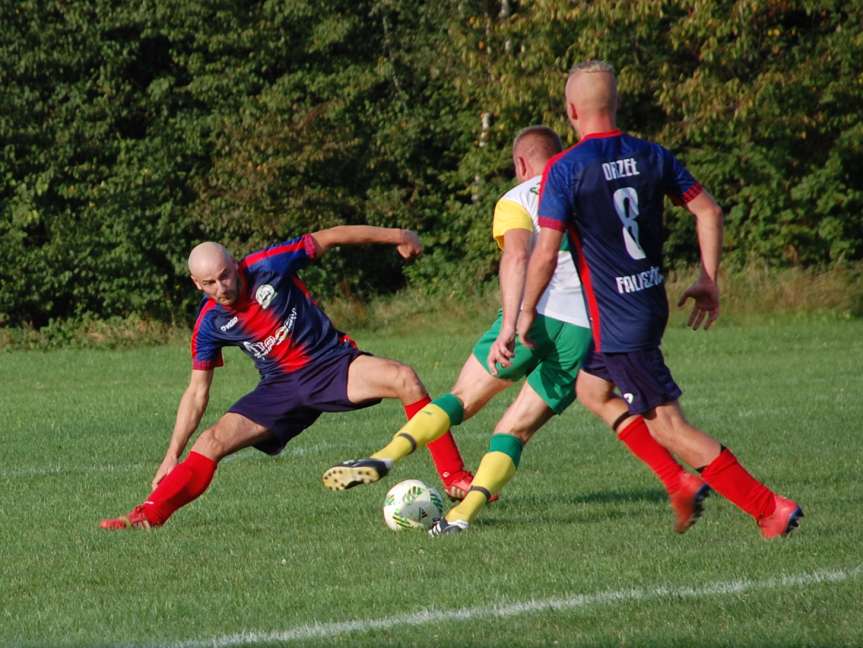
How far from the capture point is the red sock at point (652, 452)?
691 centimetres

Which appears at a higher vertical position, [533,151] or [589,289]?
[533,151]

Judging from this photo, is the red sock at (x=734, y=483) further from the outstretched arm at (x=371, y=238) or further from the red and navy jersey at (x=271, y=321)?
the red and navy jersey at (x=271, y=321)

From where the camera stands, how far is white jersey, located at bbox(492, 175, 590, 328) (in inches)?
293

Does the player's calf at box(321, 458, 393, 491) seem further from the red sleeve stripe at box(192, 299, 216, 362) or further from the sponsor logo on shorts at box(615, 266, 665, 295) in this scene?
the red sleeve stripe at box(192, 299, 216, 362)

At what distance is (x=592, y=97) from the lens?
654cm

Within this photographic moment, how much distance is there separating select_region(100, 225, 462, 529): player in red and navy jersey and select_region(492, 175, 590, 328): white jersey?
82 centimetres

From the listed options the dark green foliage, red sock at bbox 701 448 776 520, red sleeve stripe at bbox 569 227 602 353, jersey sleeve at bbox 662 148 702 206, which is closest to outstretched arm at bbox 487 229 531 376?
red sleeve stripe at bbox 569 227 602 353

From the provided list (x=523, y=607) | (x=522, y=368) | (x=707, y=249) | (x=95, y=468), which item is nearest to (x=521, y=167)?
(x=522, y=368)

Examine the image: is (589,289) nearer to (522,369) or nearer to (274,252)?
(522,369)

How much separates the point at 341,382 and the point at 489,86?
20087mm

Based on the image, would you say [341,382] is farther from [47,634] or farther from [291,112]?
A: [291,112]

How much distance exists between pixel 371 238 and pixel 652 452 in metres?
2.04

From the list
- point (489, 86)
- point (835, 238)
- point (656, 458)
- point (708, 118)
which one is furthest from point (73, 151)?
point (656, 458)

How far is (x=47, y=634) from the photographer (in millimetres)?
5555
